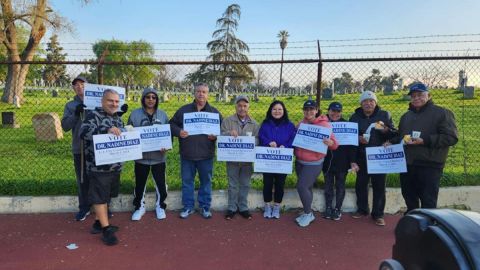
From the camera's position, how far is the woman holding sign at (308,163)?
5.20 metres

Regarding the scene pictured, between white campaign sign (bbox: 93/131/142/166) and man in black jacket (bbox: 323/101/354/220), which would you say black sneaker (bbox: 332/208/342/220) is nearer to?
man in black jacket (bbox: 323/101/354/220)

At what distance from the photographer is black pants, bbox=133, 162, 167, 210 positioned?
17.5 feet

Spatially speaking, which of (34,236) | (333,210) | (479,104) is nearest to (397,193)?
(333,210)

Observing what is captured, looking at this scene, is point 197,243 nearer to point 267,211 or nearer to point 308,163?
point 267,211

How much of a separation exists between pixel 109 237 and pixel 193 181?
4.81 ft

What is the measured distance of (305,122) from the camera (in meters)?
5.27

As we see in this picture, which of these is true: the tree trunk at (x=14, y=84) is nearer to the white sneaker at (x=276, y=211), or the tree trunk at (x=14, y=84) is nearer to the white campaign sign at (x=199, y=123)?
the white campaign sign at (x=199, y=123)

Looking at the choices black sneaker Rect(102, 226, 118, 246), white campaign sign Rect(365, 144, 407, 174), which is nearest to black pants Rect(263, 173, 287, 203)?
white campaign sign Rect(365, 144, 407, 174)

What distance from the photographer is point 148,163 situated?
5.34 metres

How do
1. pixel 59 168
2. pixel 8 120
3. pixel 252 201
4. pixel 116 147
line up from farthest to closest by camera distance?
pixel 8 120
pixel 59 168
pixel 252 201
pixel 116 147

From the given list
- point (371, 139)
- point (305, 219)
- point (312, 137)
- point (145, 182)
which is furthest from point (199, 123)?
point (371, 139)

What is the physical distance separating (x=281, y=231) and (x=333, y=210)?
3.35 ft

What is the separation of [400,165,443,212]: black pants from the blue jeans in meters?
2.76

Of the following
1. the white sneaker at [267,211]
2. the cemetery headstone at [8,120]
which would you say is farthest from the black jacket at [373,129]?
the cemetery headstone at [8,120]
